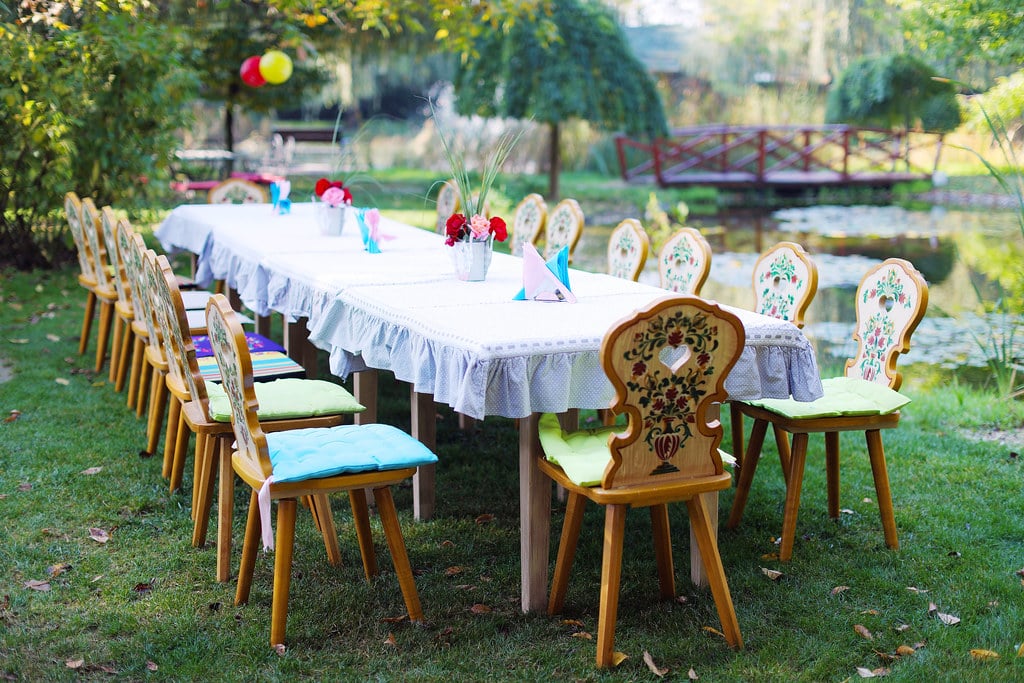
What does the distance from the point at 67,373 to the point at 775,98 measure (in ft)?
64.4

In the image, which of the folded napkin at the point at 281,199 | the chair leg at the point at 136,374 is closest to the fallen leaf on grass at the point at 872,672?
the chair leg at the point at 136,374

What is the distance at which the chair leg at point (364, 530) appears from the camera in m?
2.97

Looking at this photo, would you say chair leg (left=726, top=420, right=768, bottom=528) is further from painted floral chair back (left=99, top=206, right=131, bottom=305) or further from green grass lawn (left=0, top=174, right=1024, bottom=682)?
painted floral chair back (left=99, top=206, right=131, bottom=305)

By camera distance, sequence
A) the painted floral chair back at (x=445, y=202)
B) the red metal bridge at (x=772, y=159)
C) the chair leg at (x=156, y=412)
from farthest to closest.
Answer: the red metal bridge at (x=772, y=159), the painted floral chair back at (x=445, y=202), the chair leg at (x=156, y=412)

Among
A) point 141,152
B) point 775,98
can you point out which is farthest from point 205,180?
point 775,98

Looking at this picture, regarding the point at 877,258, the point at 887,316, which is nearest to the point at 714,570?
the point at 887,316

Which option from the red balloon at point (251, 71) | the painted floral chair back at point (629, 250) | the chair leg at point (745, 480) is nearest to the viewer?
the chair leg at point (745, 480)

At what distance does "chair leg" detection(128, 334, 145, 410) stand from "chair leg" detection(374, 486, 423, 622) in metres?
2.24

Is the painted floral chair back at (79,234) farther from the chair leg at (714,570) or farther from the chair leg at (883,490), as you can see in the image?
the chair leg at (883,490)

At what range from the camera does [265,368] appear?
3801 mm

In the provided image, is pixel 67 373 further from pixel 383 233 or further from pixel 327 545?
pixel 327 545

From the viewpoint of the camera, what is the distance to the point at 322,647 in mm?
2711

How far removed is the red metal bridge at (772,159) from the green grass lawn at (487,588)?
523 inches

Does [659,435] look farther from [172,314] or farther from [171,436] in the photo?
[171,436]
